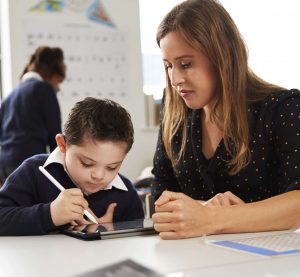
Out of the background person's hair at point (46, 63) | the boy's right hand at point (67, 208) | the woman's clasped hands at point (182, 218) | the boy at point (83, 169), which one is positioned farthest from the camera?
the background person's hair at point (46, 63)

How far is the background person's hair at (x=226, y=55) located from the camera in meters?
1.30

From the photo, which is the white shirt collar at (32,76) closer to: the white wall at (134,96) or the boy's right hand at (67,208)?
the white wall at (134,96)

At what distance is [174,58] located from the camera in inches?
51.0

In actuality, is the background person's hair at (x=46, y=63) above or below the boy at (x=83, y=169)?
above

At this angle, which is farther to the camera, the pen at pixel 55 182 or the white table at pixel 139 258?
the pen at pixel 55 182

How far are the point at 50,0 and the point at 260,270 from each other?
3375 millimetres

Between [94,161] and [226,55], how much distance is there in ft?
1.45

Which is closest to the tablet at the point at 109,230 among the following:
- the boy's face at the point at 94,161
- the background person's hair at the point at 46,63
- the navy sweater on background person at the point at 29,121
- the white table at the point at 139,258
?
the white table at the point at 139,258

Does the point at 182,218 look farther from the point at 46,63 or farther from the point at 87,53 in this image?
the point at 87,53

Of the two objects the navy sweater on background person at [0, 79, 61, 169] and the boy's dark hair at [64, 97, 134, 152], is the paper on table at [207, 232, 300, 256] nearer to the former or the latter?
the boy's dark hair at [64, 97, 134, 152]

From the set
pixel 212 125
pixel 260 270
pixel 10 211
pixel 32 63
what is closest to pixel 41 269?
pixel 260 270

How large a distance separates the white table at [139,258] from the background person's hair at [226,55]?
0.37 meters

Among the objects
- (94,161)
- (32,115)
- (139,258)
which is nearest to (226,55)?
(94,161)

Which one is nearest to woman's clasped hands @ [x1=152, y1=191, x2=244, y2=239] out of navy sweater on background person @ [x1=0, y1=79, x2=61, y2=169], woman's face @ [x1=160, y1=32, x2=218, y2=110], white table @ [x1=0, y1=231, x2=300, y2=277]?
white table @ [x1=0, y1=231, x2=300, y2=277]
